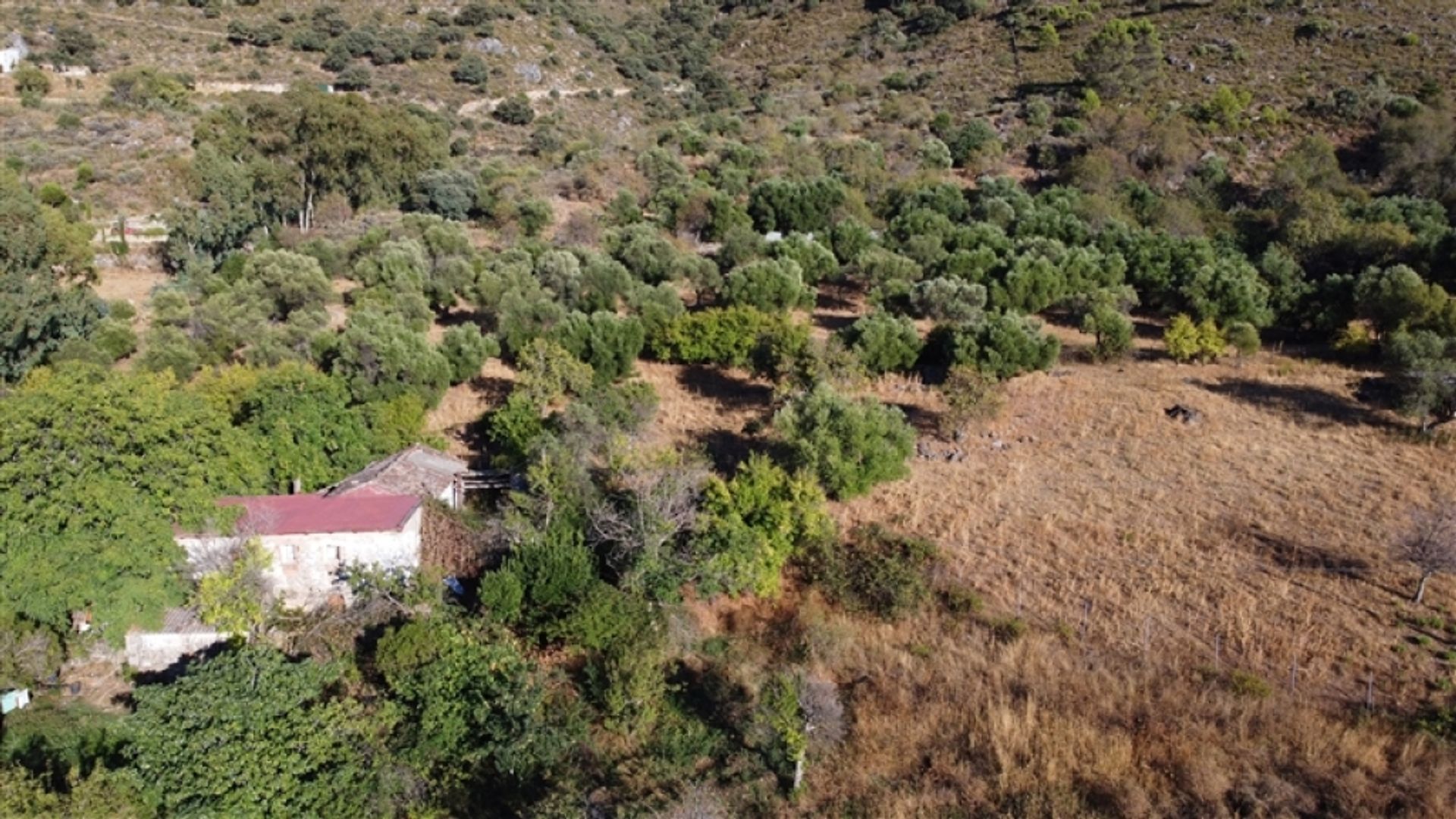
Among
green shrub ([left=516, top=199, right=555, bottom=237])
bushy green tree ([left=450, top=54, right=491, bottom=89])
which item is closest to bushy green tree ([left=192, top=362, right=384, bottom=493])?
green shrub ([left=516, top=199, right=555, bottom=237])

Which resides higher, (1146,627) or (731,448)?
→ (1146,627)

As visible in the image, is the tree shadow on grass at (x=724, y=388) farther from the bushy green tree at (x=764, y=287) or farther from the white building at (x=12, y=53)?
the white building at (x=12, y=53)

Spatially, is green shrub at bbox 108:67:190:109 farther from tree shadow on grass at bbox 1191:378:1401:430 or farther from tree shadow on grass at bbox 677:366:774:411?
tree shadow on grass at bbox 1191:378:1401:430

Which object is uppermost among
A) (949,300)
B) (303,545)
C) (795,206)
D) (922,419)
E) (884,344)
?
(795,206)

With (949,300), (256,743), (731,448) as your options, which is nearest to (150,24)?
(949,300)

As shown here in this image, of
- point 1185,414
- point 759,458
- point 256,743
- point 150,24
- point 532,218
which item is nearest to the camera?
point 256,743

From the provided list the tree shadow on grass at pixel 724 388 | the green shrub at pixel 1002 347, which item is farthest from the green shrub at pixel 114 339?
the green shrub at pixel 1002 347

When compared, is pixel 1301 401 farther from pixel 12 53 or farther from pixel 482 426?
pixel 12 53
